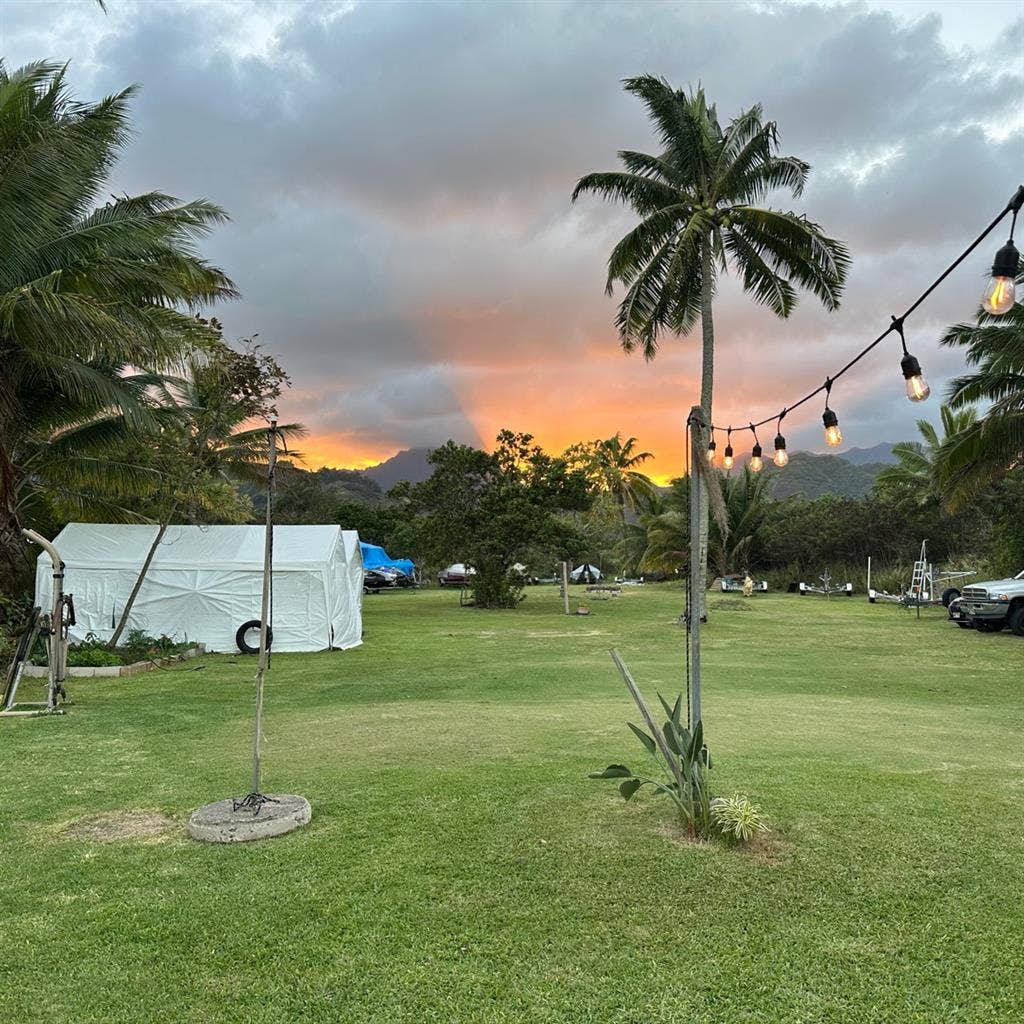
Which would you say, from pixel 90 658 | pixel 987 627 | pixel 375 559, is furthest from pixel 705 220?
pixel 375 559

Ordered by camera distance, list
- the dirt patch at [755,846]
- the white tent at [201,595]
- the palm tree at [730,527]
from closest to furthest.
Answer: the dirt patch at [755,846] < the white tent at [201,595] < the palm tree at [730,527]

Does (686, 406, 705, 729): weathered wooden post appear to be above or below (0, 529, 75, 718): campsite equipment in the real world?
above

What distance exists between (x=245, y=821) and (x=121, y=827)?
2.99ft

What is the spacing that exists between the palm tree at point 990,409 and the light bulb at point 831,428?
9205mm

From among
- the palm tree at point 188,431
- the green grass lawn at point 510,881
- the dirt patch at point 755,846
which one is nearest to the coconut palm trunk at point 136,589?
the palm tree at point 188,431

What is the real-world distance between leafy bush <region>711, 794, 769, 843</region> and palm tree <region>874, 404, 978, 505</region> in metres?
28.6

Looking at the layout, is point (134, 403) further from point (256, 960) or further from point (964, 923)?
point (964, 923)

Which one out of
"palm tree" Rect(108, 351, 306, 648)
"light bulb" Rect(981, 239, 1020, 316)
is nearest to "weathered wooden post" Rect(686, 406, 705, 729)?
"light bulb" Rect(981, 239, 1020, 316)

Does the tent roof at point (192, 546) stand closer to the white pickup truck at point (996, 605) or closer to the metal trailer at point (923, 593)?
the white pickup truck at point (996, 605)

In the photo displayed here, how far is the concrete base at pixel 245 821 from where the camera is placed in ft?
14.3

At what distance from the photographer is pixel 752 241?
2017 cm

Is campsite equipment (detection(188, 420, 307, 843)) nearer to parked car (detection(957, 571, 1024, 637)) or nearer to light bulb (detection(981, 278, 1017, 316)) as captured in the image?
light bulb (detection(981, 278, 1017, 316))

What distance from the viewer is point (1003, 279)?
489 centimetres

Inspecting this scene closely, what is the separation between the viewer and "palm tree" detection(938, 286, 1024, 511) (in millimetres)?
15969
